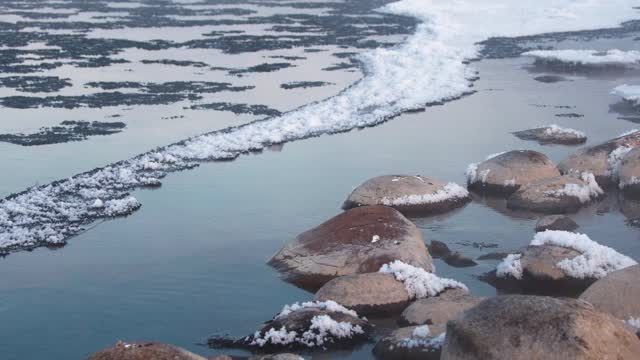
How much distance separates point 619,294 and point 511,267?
1.65 metres

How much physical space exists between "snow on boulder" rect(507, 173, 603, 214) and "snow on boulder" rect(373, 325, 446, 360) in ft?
17.0

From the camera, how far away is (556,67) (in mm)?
27328

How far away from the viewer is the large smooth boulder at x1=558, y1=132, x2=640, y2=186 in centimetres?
1395

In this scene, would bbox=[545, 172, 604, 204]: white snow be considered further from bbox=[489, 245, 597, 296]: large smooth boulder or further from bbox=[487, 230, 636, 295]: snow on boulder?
bbox=[489, 245, 597, 296]: large smooth boulder

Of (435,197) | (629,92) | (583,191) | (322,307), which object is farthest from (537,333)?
(629,92)

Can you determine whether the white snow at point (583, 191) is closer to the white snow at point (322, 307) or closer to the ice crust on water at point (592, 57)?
the white snow at point (322, 307)

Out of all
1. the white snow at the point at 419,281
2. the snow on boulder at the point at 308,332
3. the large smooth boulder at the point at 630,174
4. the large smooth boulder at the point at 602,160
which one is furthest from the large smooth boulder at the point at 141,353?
the large smooth boulder at the point at 602,160

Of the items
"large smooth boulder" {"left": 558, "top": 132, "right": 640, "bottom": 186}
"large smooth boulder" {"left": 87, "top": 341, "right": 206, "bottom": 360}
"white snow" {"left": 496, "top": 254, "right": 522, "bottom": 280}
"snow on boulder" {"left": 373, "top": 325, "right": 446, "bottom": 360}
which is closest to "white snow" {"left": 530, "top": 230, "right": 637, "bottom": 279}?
"white snow" {"left": 496, "top": 254, "right": 522, "bottom": 280}

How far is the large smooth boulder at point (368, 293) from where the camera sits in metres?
8.88

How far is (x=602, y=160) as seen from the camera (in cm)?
1415

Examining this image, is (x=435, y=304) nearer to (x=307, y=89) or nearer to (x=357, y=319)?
(x=357, y=319)

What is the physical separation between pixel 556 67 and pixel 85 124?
1517 cm

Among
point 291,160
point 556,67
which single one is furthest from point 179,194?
point 556,67

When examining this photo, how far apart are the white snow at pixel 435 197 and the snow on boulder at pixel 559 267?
2.78 meters
